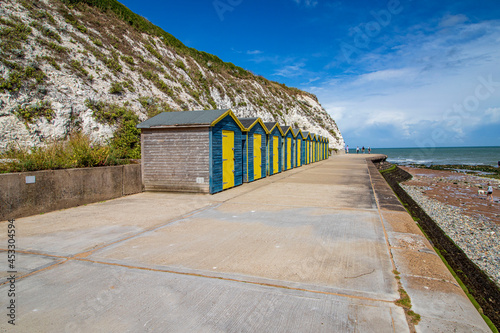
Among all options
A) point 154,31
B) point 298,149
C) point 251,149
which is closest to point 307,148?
point 298,149

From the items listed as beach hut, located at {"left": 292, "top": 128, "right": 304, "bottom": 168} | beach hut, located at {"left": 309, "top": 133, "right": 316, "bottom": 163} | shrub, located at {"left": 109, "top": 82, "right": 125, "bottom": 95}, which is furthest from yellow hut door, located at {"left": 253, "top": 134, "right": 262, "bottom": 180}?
beach hut, located at {"left": 309, "top": 133, "right": 316, "bottom": 163}

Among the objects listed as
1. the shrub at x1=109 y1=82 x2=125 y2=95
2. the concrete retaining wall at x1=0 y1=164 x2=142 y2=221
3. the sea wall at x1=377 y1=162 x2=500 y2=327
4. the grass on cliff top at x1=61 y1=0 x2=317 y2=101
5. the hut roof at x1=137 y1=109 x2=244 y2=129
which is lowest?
the sea wall at x1=377 y1=162 x2=500 y2=327

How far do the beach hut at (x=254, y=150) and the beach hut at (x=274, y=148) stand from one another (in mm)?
819

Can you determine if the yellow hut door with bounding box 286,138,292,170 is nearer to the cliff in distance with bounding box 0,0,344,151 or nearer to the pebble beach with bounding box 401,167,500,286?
the pebble beach with bounding box 401,167,500,286

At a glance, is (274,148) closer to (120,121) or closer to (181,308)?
(120,121)

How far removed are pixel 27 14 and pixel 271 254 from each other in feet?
65.5

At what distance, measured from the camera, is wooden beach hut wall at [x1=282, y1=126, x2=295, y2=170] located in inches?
775

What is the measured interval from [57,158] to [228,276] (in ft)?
22.9

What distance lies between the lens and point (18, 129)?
454 inches

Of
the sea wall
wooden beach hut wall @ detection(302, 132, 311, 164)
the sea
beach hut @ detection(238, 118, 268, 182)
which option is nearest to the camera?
the sea wall

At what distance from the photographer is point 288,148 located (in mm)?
20625

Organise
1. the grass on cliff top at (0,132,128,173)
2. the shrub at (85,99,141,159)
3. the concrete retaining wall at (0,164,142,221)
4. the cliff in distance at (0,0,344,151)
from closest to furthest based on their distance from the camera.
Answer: the concrete retaining wall at (0,164,142,221)
the grass on cliff top at (0,132,128,173)
the cliff in distance at (0,0,344,151)
the shrub at (85,99,141,159)

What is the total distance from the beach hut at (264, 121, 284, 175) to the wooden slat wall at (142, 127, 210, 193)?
261 inches

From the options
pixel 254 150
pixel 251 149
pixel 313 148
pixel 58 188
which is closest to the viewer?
pixel 58 188
